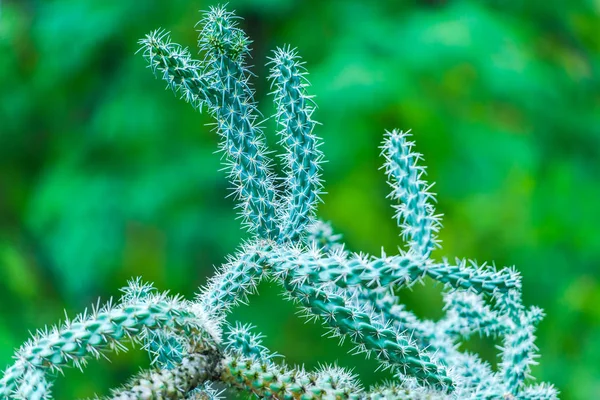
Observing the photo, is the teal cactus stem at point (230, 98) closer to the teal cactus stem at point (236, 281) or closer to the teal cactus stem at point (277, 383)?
the teal cactus stem at point (236, 281)

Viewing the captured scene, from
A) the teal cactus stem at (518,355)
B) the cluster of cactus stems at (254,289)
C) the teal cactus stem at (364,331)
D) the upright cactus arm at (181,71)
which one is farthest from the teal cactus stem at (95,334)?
the teal cactus stem at (518,355)

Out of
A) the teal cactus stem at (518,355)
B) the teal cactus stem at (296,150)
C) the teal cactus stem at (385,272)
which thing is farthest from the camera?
the teal cactus stem at (518,355)

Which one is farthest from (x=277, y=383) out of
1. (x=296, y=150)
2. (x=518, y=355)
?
(x=518, y=355)

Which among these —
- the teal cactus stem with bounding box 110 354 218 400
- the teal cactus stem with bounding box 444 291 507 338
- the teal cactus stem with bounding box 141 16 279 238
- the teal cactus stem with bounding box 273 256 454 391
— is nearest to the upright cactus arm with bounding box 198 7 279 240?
the teal cactus stem with bounding box 141 16 279 238

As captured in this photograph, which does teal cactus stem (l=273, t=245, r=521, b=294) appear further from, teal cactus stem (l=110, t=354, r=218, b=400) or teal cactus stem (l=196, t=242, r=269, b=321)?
teal cactus stem (l=110, t=354, r=218, b=400)

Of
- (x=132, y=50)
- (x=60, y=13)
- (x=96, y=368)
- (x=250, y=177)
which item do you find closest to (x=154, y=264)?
(x=96, y=368)

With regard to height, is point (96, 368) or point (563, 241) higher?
point (563, 241)

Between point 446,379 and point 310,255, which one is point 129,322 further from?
point 446,379
